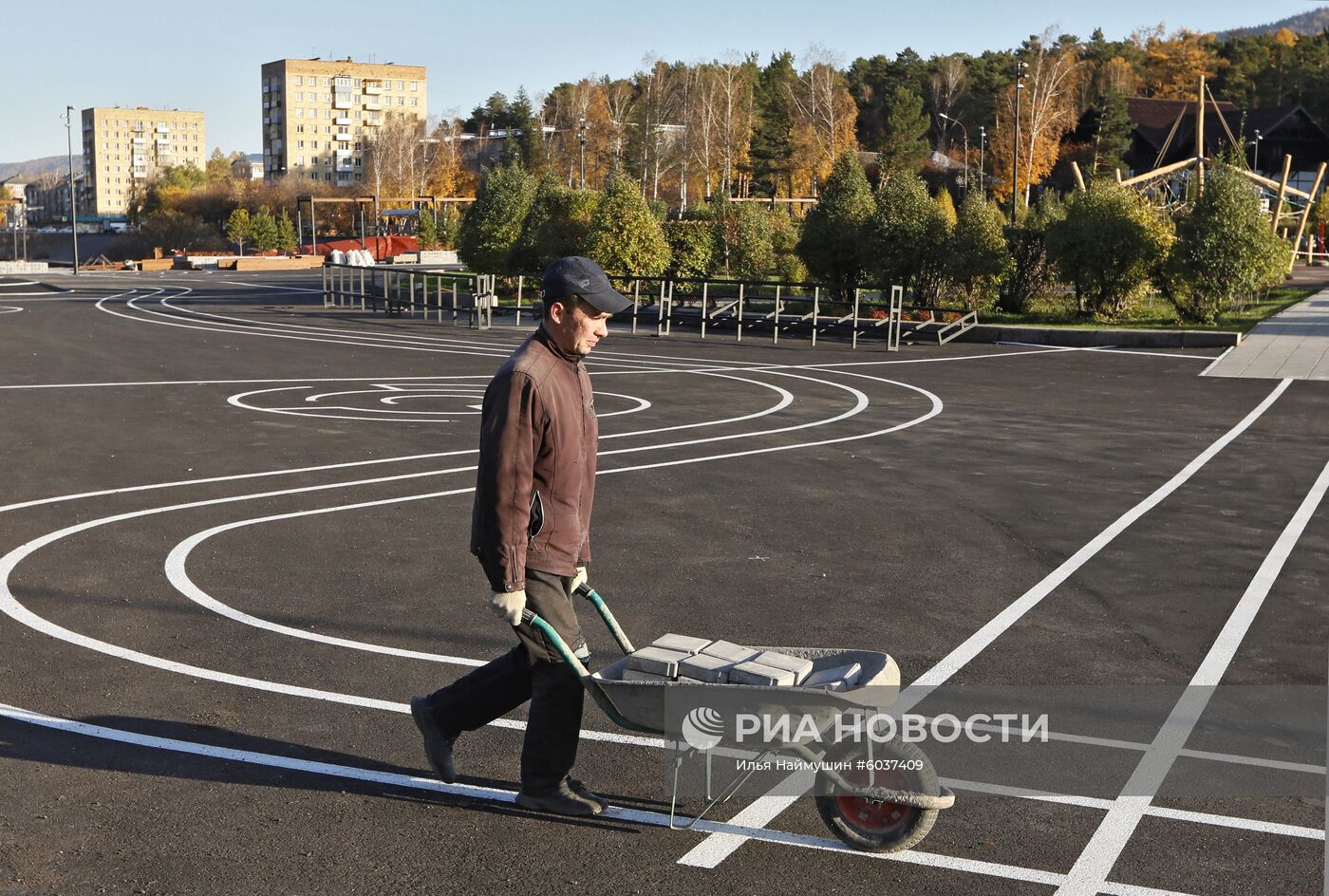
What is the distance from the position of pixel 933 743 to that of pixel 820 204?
2749 centimetres

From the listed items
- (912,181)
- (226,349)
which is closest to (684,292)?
(912,181)

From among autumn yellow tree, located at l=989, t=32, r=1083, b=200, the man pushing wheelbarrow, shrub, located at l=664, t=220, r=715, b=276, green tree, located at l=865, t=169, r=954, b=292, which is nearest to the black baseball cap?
the man pushing wheelbarrow

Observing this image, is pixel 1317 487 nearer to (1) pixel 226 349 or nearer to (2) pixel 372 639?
(2) pixel 372 639

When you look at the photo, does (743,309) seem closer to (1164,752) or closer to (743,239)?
(743,239)

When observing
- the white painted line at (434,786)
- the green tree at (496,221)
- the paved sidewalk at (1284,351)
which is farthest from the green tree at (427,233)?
the white painted line at (434,786)

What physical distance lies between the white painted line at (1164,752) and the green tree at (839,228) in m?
23.0

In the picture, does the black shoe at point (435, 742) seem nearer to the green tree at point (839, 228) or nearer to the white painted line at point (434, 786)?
the white painted line at point (434, 786)

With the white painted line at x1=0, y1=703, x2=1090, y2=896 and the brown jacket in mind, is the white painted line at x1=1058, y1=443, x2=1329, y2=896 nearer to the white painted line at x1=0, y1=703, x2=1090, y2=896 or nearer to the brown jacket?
the white painted line at x1=0, y1=703, x2=1090, y2=896

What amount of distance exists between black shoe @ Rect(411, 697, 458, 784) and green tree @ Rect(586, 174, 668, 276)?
2813 cm

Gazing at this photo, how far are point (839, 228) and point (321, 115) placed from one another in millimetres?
152576

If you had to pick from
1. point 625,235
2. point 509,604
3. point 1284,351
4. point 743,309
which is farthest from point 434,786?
point 625,235

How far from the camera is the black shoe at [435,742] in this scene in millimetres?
5062

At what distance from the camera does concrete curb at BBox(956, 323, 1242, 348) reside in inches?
996

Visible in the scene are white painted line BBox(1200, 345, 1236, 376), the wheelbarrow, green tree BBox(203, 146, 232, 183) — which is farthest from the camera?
green tree BBox(203, 146, 232, 183)
